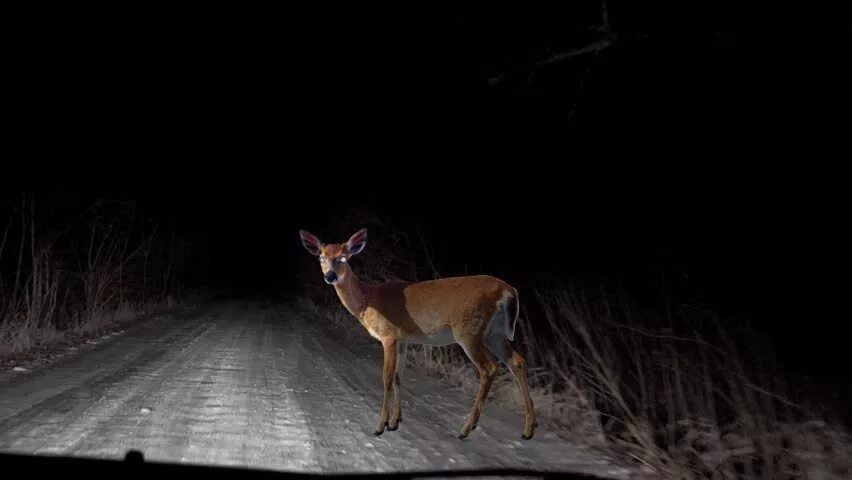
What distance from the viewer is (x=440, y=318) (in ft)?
15.4

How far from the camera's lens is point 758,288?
5.70 m

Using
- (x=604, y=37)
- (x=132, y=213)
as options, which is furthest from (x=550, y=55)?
(x=132, y=213)

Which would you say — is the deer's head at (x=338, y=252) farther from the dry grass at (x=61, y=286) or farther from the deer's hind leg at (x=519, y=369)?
the dry grass at (x=61, y=286)

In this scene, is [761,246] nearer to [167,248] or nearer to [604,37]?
[604,37]

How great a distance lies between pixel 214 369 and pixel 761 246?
725 cm

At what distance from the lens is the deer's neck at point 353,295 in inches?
196

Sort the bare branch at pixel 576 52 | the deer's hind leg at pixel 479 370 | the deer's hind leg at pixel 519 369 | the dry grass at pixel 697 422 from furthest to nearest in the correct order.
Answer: the deer's hind leg at pixel 519 369 → the deer's hind leg at pixel 479 370 → the bare branch at pixel 576 52 → the dry grass at pixel 697 422

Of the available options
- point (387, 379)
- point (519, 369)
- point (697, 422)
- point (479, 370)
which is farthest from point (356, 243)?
point (697, 422)

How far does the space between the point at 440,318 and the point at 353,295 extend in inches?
35.2

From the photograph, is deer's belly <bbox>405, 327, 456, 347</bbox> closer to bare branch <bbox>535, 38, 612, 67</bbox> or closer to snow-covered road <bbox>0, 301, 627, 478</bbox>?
snow-covered road <bbox>0, 301, 627, 478</bbox>

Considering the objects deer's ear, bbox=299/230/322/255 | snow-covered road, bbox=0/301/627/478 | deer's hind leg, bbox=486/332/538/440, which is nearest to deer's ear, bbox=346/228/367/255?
deer's ear, bbox=299/230/322/255

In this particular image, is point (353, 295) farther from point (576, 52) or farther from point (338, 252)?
point (576, 52)

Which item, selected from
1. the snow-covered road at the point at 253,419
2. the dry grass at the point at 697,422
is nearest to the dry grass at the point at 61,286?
the snow-covered road at the point at 253,419

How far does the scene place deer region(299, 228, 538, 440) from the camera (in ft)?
15.1
